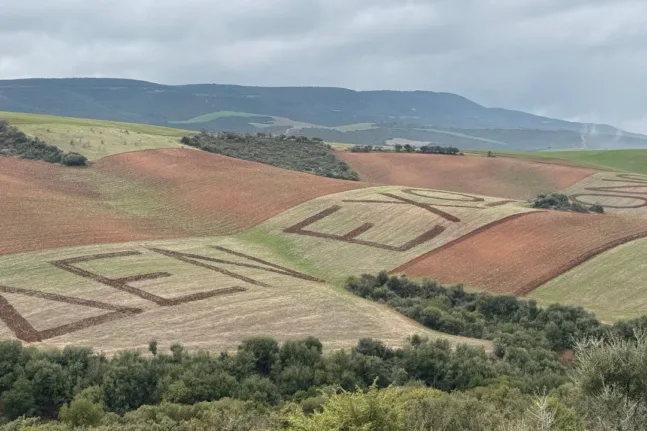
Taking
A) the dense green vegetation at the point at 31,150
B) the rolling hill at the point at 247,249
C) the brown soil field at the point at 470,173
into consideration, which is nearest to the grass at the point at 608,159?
the brown soil field at the point at 470,173

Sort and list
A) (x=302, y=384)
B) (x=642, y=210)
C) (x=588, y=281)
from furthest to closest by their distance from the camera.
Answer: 1. (x=642, y=210)
2. (x=588, y=281)
3. (x=302, y=384)

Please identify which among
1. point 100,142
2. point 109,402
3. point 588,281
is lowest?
point 109,402

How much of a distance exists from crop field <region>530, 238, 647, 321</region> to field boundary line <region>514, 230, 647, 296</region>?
33cm

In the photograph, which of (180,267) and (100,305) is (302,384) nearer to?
(100,305)

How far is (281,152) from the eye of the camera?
106125 mm

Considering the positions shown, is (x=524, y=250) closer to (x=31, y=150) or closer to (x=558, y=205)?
(x=558, y=205)

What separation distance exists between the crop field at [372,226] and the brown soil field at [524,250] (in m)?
2.07

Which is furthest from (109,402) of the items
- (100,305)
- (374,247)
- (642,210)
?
(642,210)

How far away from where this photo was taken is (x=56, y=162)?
7462 centimetres

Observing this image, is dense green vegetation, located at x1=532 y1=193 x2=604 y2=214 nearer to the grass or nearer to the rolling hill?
the rolling hill

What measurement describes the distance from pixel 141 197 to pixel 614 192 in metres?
60.8

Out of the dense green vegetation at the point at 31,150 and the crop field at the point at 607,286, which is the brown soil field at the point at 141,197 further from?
the crop field at the point at 607,286

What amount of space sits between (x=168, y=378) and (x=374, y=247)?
1102 inches

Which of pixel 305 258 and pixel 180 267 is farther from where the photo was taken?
pixel 305 258
